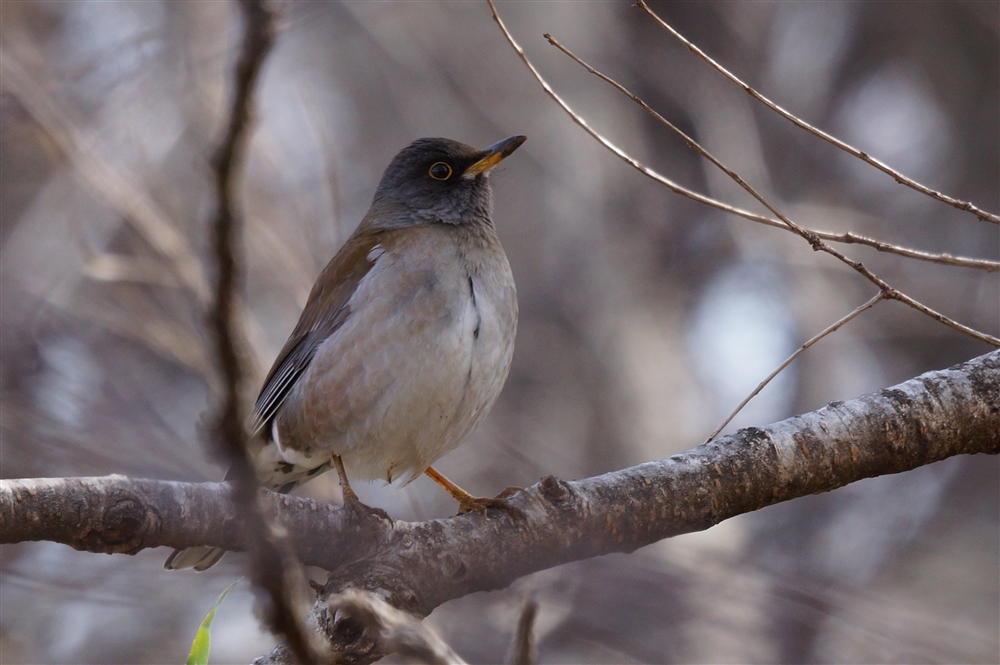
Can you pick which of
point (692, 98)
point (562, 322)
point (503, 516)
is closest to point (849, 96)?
point (692, 98)

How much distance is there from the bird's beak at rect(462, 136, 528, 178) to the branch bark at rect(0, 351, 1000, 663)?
2247 mm

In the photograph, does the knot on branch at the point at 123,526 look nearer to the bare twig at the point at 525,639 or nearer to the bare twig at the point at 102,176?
the bare twig at the point at 525,639

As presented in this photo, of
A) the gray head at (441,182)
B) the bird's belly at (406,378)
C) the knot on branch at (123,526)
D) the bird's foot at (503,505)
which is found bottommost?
the knot on branch at (123,526)

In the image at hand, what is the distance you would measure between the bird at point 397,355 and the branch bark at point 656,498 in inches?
15.8

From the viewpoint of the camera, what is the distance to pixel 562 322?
10258 mm

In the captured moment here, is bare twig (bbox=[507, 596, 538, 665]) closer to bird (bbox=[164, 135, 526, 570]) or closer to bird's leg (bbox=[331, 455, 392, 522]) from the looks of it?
bird's leg (bbox=[331, 455, 392, 522])

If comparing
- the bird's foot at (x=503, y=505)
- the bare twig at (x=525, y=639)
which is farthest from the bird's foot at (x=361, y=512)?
the bare twig at (x=525, y=639)

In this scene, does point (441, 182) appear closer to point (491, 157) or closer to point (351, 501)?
point (491, 157)

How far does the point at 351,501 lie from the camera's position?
3.77 meters

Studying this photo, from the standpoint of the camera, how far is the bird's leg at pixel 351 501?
3.17 metres

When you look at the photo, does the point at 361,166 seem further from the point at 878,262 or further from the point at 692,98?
the point at 878,262

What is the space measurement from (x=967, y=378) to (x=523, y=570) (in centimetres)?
167

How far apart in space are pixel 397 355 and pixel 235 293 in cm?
269

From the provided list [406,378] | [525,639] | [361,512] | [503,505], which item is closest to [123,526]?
[361,512]
